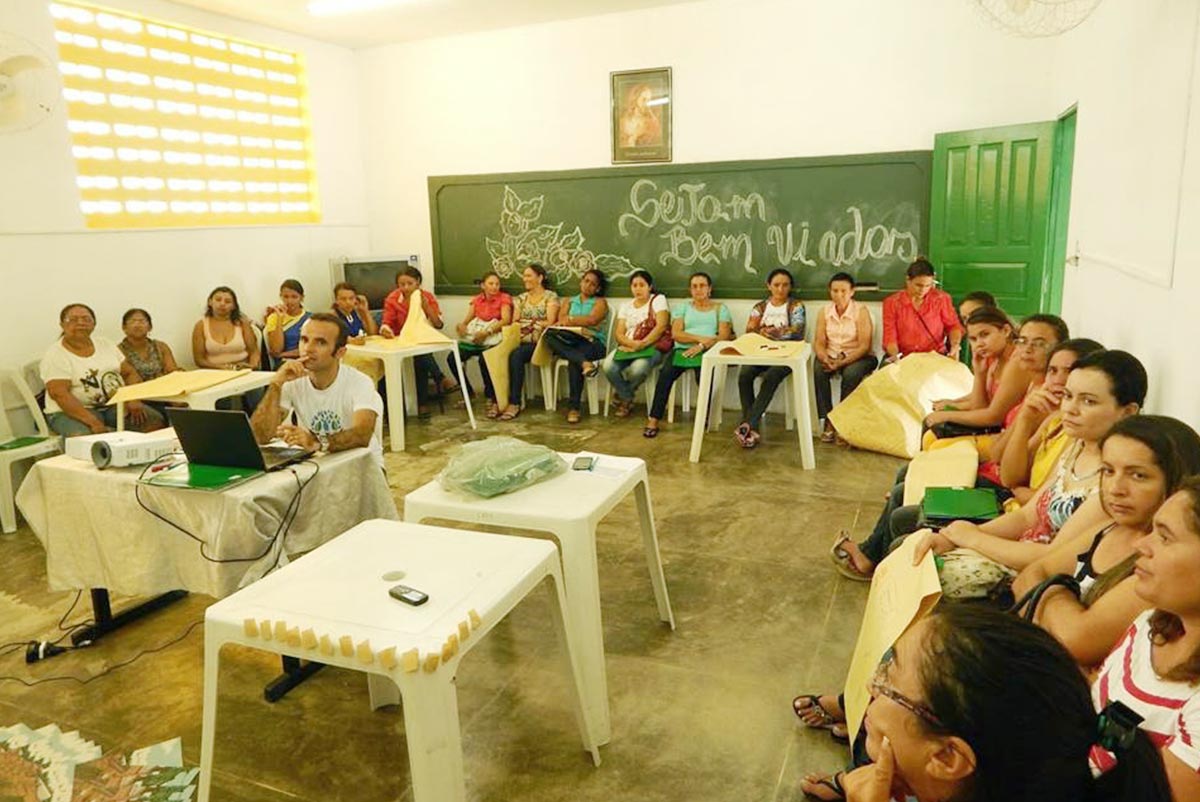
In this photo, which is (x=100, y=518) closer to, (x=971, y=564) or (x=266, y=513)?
(x=266, y=513)

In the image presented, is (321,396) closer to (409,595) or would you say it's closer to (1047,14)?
(409,595)

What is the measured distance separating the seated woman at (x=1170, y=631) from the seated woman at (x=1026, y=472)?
112cm

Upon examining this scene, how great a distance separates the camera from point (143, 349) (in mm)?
4609

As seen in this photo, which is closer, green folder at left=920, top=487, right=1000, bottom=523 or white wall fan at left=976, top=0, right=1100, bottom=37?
green folder at left=920, top=487, right=1000, bottom=523

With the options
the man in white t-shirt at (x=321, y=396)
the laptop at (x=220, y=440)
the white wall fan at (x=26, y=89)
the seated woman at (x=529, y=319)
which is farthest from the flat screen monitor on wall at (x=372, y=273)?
the laptop at (x=220, y=440)

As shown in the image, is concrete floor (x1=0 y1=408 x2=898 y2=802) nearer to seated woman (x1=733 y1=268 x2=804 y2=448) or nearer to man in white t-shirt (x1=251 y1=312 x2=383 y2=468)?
man in white t-shirt (x1=251 y1=312 x2=383 y2=468)

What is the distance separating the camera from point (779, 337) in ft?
16.7

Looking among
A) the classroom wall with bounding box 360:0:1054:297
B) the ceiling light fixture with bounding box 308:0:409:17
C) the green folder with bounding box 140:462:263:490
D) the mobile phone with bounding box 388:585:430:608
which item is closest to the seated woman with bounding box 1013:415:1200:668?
the mobile phone with bounding box 388:585:430:608

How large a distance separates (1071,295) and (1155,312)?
1620mm

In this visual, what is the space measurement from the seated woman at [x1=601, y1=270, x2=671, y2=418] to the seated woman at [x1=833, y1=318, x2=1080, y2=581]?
2.41 m

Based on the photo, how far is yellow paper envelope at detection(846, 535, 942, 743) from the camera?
5.41 feet

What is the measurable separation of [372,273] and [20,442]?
9.07 feet

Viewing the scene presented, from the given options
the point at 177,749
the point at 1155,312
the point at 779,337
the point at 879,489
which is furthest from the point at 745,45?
the point at 177,749

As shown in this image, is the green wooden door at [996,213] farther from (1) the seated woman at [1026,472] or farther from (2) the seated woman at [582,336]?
(2) the seated woman at [582,336]
